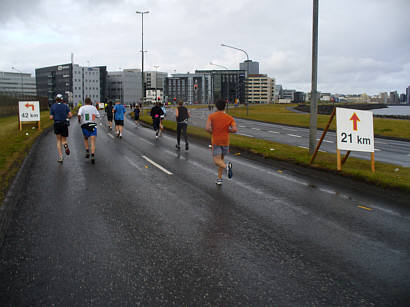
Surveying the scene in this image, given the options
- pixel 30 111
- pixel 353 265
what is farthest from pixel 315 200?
pixel 30 111

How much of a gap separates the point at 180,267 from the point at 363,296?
1922 millimetres

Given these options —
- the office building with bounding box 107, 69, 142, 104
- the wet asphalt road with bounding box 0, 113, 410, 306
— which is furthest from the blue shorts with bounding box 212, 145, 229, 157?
the office building with bounding box 107, 69, 142, 104

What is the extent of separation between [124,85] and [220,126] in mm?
152458

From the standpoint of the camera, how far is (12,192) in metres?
7.45

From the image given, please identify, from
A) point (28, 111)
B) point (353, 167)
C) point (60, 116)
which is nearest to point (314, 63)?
point (353, 167)

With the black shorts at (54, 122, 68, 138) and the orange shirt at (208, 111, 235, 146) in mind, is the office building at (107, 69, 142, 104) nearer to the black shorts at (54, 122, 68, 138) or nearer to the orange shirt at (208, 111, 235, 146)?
the black shorts at (54, 122, 68, 138)

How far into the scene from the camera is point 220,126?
26.9ft

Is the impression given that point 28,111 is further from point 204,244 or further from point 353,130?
point 204,244

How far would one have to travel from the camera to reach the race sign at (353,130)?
32.4ft

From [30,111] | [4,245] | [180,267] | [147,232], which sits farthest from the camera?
Result: [30,111]

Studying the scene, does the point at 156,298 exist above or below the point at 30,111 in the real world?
below

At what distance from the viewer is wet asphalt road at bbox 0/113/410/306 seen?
3557 mm

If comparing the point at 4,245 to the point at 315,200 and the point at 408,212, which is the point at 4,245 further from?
the point at 408,212

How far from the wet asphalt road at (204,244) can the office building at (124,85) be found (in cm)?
15092
